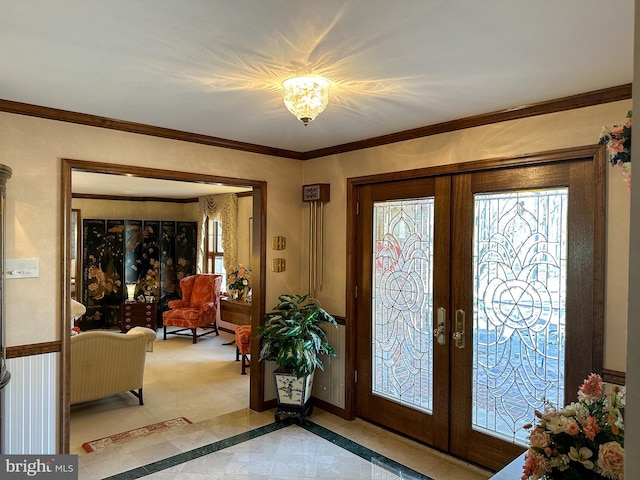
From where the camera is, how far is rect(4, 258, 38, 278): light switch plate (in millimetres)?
2764

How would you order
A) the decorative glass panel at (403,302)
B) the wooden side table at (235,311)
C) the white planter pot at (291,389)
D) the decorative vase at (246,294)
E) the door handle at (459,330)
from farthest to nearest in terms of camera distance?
the decorative vase at (246,294), the wooden side table at (235,311), the white planter pot at (291,389), the decorative glass panel at (403,302), the door handle at (459,330)

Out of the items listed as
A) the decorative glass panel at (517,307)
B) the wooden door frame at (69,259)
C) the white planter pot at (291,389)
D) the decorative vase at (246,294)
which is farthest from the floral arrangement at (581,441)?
the decorative vase at (246,294)

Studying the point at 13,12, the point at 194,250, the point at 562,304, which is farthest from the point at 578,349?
the point at 194,250

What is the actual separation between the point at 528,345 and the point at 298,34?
230cm

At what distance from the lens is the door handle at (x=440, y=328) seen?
3264 mm

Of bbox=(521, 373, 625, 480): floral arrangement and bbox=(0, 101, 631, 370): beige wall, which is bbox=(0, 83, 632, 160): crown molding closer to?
bbox=(0, 101, 631, 370): beige wall

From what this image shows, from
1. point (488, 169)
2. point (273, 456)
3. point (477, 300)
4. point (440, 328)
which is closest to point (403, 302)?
point (440, 328)

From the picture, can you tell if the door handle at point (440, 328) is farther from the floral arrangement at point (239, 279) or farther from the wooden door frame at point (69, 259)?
the floral arrangement at point (239, 279)

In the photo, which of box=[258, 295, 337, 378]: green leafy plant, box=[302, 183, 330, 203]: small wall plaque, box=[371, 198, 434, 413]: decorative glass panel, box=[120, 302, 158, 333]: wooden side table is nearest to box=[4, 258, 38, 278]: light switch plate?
box=[258, 295, 337, 378]: green leafy plant

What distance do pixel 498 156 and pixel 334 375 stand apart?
7.72 feet

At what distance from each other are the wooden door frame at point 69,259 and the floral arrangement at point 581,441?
287 cm

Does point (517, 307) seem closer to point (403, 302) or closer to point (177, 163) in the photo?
point (403, 302)

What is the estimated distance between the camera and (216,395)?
4.61 meters

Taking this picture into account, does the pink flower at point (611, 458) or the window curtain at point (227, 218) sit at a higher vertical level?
the window curtain at point (227, 218)
